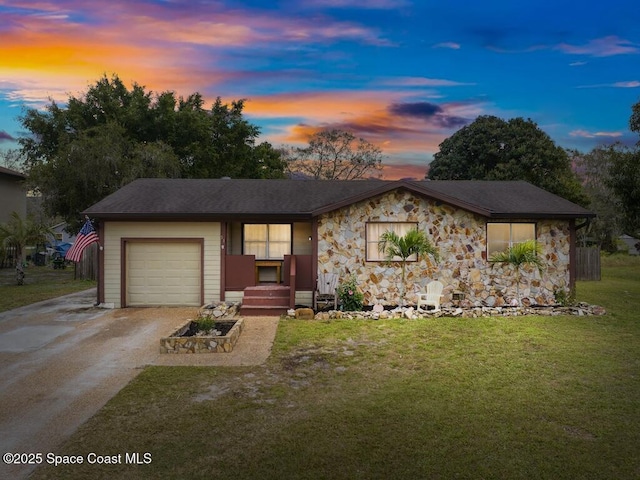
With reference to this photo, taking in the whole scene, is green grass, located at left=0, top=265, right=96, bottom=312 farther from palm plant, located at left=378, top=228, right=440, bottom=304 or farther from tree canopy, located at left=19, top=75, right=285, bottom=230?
palm plant, located at left=378, top=228, right=440, bottom=304

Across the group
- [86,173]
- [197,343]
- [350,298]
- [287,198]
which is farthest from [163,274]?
[86,173]

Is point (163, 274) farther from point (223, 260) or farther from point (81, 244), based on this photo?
point (81, 244)

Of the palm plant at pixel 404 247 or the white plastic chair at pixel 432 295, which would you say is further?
the white plastic chair at pixel 432 295

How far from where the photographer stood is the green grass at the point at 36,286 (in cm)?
1568

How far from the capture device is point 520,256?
13.3 meters

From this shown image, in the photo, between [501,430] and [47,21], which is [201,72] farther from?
[501,430]

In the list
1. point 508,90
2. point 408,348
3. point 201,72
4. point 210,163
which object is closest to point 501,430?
point 408,348

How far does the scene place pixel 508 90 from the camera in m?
25.2

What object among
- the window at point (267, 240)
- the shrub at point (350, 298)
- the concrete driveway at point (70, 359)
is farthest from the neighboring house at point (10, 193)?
the shrub at point (350, 298)

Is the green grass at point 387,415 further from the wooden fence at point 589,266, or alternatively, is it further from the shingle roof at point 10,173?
the shingle roof at point 10,173

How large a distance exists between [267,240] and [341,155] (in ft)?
79.0

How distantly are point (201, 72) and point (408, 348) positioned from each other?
1732cm

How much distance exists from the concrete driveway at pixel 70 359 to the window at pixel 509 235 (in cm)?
728

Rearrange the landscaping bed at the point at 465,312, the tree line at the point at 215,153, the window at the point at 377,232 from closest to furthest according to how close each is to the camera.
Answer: the landscaping bed at the point at 465,312, the window at the point at 377,232, the tree line at the point at 215,153
